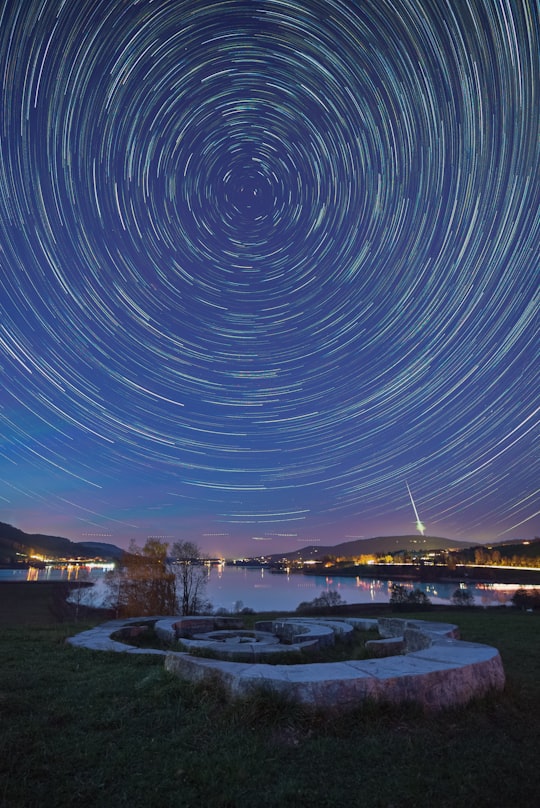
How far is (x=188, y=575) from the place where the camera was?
46.0 meters

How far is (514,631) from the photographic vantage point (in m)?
18.5

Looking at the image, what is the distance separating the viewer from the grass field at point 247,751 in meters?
4.68

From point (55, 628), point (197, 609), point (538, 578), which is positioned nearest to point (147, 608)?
point (197, 609)

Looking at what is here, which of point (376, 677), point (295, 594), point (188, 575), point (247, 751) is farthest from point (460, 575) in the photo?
point (247, 751)

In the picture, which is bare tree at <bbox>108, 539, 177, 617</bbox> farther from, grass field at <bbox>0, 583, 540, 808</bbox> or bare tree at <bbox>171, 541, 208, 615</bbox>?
grass field at <bbox>0, 583, 540, 808</bbox>

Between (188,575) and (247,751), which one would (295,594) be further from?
(247,751)

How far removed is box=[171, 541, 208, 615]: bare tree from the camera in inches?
1727

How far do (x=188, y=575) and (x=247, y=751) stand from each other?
43.2m

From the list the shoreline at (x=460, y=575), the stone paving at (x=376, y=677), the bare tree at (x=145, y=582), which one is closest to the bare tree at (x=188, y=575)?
the bare tree at (x=145, y=582)

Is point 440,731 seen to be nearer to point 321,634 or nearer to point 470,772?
point 470,772

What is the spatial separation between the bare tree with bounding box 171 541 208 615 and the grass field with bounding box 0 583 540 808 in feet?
124

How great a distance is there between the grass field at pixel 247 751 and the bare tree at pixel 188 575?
3771 centimetres

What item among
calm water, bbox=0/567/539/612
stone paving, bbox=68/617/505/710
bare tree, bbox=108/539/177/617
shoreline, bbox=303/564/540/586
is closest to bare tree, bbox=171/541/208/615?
bare tree, bbox=108/539/177/617

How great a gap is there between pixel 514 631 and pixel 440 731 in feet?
49.6
